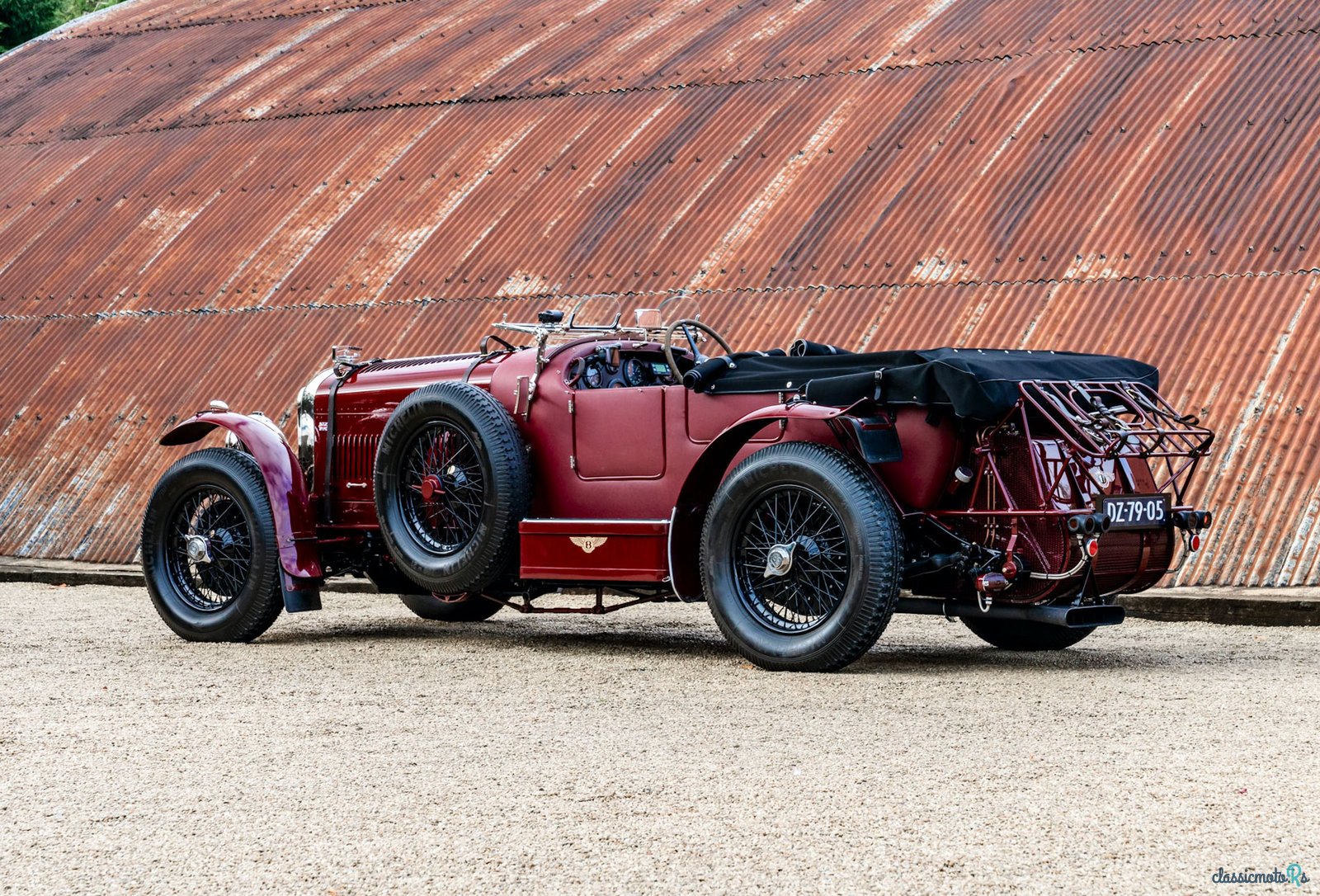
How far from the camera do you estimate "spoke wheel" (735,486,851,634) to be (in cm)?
714

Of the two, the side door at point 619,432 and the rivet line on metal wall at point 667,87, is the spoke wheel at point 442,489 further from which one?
the rivet line on metal wall at point 667,87

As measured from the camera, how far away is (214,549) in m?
9.02

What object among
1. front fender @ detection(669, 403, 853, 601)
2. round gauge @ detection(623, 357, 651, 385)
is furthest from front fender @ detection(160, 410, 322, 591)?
front fender @ detection(669, 403, 853, 601)

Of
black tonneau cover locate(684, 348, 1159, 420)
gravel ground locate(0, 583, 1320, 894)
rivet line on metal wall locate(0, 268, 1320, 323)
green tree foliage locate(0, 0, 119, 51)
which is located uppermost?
green tree foliage locate(0, 0, 119, 51)

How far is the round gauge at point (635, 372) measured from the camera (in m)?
8.65

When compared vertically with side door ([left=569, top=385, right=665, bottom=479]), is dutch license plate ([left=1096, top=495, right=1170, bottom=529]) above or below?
below

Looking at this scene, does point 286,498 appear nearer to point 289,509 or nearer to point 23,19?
point 289,509

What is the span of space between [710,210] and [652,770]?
9857mm

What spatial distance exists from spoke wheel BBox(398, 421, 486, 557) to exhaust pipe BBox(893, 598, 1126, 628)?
2365mm

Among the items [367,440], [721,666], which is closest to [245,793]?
[721,666]

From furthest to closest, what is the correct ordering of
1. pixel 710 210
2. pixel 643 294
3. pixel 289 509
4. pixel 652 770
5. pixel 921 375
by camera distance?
pixel 710 210, pixel 643 294, pixel 289 509, pixel 921 375, pixel 652 770

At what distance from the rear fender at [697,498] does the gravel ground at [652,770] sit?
1.50 ft

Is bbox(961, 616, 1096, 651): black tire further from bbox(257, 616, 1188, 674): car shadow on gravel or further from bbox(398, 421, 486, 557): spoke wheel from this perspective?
bbox(398, 421, 486, 557): spoke wheel

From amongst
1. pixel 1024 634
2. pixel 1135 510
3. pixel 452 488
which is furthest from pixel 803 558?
pixel 452 488
